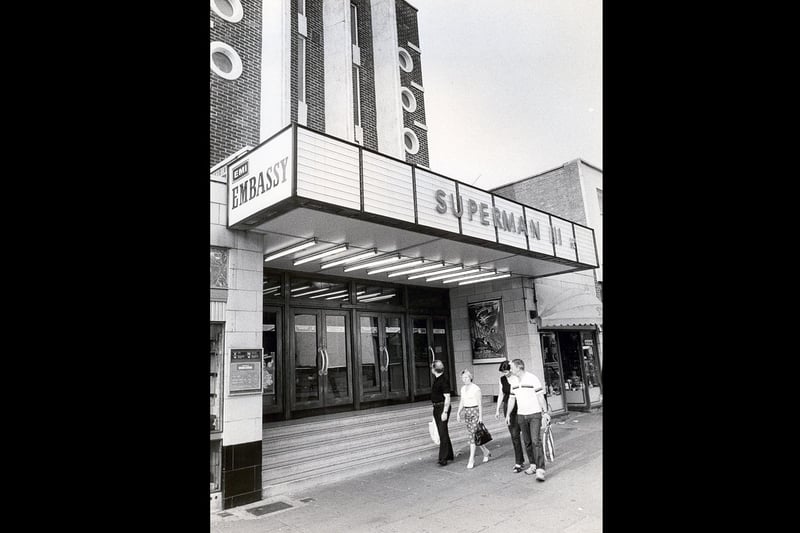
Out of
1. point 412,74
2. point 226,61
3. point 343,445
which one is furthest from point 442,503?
point 412,74

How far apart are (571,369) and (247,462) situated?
1066 centimetres

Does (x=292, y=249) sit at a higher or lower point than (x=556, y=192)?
lower

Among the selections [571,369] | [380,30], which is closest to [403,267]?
[571,369]

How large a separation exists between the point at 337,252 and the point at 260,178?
2.59 metres

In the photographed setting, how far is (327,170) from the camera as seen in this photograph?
22.4ft

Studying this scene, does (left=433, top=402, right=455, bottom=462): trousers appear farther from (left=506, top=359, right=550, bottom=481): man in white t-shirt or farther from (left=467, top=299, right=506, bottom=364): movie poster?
(left=467, top=299, right=506, bottom=364): movie poster

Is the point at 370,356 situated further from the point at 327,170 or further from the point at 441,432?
the point at 327,170

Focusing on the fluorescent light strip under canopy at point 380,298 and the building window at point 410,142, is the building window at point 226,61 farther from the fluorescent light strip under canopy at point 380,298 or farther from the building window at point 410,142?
the building window at point 410,142

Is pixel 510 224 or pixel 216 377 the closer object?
pixel 216 377

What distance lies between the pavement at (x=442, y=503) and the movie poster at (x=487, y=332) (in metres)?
5.11

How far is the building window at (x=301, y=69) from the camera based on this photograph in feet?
41.1
